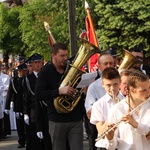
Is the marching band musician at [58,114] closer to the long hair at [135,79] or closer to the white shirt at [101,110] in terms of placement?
the white shirt at [101,110]

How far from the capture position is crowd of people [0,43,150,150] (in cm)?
490

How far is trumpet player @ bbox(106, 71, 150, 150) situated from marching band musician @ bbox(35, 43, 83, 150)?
7.11 feet

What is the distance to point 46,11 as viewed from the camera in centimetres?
3716

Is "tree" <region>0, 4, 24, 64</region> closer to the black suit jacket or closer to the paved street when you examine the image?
the paved street

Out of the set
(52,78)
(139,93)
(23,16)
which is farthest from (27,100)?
(23,16)

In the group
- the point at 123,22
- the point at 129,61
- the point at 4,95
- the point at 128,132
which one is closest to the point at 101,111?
the point at 128,132

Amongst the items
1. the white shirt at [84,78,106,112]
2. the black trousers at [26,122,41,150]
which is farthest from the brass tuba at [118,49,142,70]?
the black trousers at [26,122,41,150]

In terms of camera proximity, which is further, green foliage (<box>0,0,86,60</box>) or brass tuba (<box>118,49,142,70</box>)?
green foliage (<box>0,0,86,60</box>)

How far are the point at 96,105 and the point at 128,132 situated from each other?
0.75m

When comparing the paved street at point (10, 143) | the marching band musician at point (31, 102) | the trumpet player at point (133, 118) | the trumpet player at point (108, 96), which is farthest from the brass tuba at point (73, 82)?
the paved street at point (10, 143)

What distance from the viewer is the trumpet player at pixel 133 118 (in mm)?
4824

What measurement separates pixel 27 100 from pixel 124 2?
20.9m

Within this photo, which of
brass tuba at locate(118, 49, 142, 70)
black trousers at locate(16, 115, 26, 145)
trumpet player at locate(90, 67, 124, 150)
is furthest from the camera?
black trousers at locate(16, 115, 26, 145)

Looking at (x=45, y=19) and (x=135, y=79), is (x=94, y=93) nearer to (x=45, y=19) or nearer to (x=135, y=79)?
(x=135, y=79)
